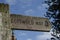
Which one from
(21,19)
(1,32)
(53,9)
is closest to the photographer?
(1,32)

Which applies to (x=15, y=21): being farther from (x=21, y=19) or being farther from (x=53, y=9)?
(x=53, y=9)

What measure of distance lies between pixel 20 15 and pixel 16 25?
26 cm

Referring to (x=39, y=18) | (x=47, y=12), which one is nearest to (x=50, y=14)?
(x=47, y=12)

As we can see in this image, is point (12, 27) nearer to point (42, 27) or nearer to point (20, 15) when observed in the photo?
point (20, 15)

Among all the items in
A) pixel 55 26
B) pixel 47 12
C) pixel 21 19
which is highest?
pixel 21 19

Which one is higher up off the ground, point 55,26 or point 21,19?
point 21,19

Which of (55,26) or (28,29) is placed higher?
(28,29)

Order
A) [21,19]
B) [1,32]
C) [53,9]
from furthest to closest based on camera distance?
1. [53,9]
2. [21,19]
3. [1,32]

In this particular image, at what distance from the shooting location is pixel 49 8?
11.4 meters

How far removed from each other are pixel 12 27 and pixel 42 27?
77 centimetres

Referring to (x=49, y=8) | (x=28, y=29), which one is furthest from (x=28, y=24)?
(x=49, y=8)

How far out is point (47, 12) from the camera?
11.5 m

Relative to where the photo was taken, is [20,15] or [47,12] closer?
[20,15]

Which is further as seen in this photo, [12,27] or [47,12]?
[47,12]
